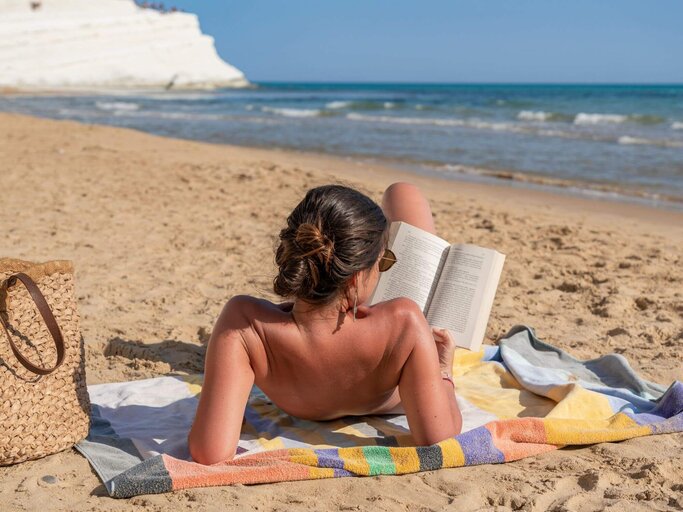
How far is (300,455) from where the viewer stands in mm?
2326

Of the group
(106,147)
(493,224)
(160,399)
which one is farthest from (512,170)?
(160,399)

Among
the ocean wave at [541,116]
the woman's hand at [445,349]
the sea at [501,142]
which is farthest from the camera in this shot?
the ocean wave at [541,116]

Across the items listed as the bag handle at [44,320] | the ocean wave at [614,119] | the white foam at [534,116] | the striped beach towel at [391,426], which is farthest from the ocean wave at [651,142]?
the bag handle at [44,320]

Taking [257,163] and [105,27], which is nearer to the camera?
[257,163]

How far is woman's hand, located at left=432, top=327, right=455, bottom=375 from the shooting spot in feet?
8.28

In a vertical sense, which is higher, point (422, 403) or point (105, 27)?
point (105, 27)

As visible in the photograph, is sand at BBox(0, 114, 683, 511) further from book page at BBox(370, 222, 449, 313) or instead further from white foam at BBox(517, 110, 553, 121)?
white foam at BBox(517, 110, 553, 121)

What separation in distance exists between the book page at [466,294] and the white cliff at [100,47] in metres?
43.6

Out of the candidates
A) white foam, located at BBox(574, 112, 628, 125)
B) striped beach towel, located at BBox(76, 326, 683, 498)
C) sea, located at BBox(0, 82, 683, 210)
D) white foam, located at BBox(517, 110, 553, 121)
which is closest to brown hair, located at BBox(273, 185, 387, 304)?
striped beach towel, located at BBox(76, 326, 683, 498)

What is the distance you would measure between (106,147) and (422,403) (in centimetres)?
943

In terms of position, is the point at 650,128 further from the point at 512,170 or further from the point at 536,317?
the point at 536,317

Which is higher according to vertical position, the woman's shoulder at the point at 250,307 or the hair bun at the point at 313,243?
the hair bun at the point at 313,243

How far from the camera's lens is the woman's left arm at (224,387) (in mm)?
2266

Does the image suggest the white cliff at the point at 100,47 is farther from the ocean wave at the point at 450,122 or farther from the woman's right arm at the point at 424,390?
the woman's right arm at the point at 424,390
